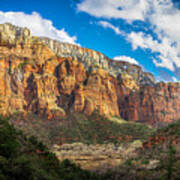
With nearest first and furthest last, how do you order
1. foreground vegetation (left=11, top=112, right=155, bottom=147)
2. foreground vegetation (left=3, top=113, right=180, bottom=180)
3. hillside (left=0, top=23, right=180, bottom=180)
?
foreground vegetation (left=3, top=113, right=180, bottom=180) → hillside (left=0, top=23, right=180, bottom=180) → foreground vegetation (left=11, top=112, right=155, bottom=147)

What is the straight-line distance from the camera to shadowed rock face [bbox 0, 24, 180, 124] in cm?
13450

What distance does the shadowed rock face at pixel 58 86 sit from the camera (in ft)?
441

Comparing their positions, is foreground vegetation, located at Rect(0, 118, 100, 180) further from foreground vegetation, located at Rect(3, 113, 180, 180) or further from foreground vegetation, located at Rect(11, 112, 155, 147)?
foreground vegetation, located at Rect(11, 112, 155, 147)

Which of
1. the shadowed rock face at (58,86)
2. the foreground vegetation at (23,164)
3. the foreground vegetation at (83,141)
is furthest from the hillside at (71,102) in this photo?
the foreground vegetation at (23,164)

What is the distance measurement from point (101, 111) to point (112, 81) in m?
41.7

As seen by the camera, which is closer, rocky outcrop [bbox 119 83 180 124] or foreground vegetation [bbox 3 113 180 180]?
foreground vegetation [bbox 3 113 180 180]

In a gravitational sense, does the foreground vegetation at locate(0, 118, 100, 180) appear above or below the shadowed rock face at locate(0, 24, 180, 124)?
below

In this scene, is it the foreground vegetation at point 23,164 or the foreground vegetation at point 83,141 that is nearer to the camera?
the foreground vegetation at point 23,164

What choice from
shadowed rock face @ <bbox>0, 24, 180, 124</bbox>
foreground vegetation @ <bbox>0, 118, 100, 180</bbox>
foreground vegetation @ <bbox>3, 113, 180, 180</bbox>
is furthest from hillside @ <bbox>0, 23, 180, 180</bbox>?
foreground vegetation @ <bbox>0, 118, 100, 180</bbox>

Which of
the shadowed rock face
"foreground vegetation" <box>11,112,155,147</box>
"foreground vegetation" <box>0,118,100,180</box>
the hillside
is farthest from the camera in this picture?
Result: the shadowed rock face

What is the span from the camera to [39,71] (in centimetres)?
14788

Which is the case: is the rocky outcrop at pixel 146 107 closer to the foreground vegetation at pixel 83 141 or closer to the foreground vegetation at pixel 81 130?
the foreground vegetation at pixel 83 141

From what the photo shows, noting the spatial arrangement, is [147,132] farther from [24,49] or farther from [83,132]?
Result: [24,49]

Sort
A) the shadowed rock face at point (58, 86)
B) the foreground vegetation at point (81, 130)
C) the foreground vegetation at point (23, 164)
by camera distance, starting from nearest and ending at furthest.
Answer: the foreground vegetation at point (23, 164) < the foreground vegetation at point (81, 130) < the shadowed rock face at point (58, 86)
